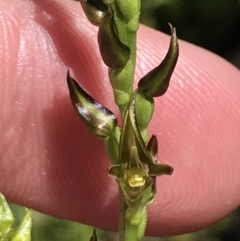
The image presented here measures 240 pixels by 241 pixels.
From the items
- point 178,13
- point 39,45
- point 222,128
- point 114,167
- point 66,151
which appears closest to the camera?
point 114,167

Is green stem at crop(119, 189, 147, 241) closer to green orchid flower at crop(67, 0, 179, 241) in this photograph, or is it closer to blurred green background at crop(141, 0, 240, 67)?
green orchid flower at crop(67, 0, 179, 241)

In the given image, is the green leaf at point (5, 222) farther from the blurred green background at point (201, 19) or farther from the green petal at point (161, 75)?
the blurred green background at point (201, 19)

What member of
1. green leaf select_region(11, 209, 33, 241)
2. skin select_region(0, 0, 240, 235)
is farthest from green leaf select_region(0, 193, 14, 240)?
skin select_region(0, 0, 240, 235)

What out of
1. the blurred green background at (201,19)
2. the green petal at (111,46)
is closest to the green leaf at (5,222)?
the green petal at (111,46)

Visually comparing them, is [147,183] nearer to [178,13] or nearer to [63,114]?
[63,114]

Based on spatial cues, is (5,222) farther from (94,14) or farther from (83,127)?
(83,127)

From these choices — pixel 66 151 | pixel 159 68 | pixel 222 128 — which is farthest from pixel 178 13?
pixel 159 68

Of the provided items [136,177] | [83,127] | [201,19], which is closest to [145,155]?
[136,177]
